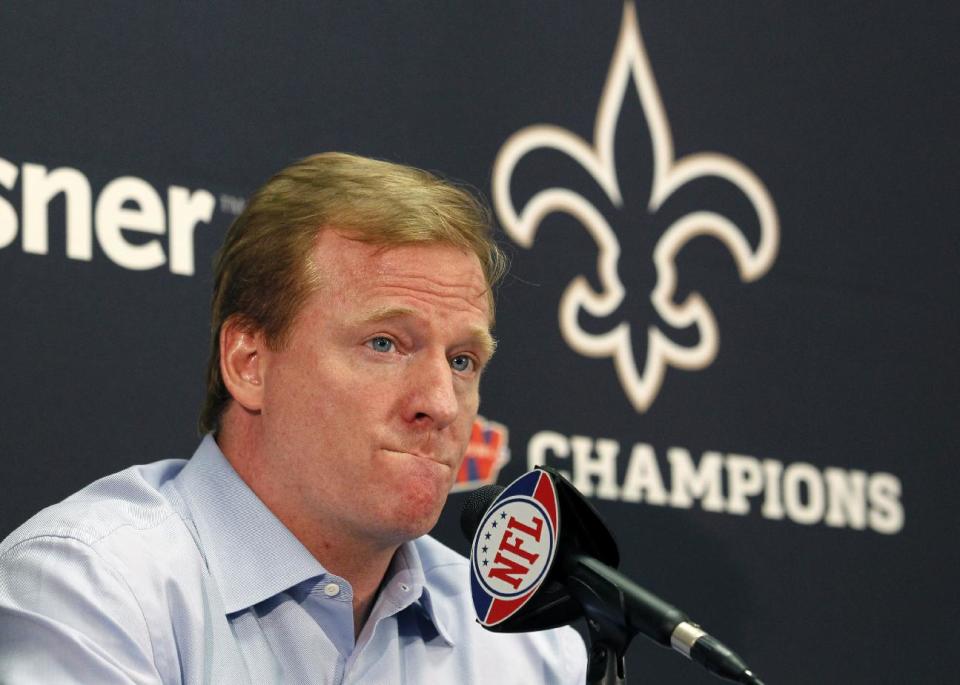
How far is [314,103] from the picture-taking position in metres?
2.87

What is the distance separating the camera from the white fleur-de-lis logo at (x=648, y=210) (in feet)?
10.2

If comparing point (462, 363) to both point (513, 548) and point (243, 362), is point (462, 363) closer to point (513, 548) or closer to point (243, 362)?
point (243, 362)

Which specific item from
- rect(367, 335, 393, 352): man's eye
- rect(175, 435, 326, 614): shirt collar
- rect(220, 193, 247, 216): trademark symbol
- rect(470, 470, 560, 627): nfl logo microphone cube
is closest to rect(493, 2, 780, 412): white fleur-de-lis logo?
rect(220, 193, 247, 216): trademark symbol

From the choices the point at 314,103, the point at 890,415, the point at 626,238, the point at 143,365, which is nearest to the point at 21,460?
the point at 143,365

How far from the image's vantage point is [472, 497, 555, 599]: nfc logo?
1.76 m

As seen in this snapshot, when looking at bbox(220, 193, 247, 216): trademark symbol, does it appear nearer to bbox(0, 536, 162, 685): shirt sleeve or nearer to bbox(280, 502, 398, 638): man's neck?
bbox(280, 502, 398, 638): man's neck

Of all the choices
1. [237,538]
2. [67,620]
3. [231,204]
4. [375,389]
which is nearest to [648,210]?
[231,204]

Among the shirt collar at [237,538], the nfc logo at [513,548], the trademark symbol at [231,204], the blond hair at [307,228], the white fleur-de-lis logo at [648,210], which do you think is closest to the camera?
the nfc logo at [513,548]

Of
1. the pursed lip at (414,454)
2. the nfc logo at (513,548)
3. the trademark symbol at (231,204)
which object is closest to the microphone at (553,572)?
the nfc logo at (513,548)

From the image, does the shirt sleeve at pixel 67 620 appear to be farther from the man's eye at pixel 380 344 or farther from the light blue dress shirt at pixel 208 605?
the man's eye at pixel 380 344

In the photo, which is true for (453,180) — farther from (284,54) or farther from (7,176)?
(7,176)

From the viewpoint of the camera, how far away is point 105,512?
207 centimetres

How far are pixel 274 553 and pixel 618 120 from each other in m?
1.48

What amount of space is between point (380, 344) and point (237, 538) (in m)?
0.36
